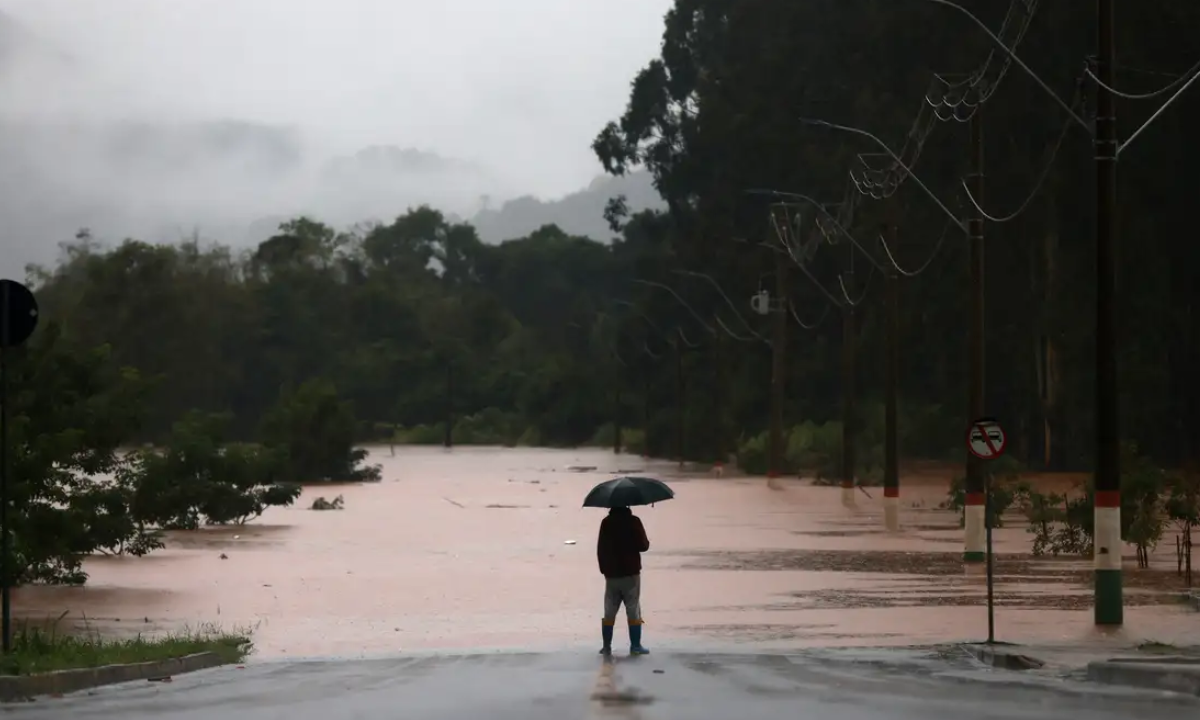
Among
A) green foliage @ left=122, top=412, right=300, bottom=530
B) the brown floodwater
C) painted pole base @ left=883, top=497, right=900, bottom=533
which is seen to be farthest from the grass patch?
painted pole base @ left=883, top=497, right=900, bottom=533

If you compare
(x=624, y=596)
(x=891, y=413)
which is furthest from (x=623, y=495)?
(x=891, y=413)

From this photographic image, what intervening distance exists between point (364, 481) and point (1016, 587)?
59.2 m

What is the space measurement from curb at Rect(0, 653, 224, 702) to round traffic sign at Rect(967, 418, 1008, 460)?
965 cm

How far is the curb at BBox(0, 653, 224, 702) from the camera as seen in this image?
56.9 ft

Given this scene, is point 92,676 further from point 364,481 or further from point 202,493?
point 364,481

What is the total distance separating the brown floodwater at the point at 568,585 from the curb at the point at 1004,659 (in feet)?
7.38

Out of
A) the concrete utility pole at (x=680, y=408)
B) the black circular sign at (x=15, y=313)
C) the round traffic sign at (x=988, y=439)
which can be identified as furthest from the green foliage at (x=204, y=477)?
the concrete utility pole at (x=680, y=408)

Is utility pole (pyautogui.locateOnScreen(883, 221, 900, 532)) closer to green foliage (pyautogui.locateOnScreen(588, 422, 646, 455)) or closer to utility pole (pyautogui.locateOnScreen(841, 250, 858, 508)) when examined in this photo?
utility pole (pyautogui.locateOnScreen(841, 250, 858, 508))

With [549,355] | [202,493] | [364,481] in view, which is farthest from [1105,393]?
[549,355]

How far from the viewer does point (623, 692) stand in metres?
17.7

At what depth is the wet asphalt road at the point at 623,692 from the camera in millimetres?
16047

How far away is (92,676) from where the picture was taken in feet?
60.7

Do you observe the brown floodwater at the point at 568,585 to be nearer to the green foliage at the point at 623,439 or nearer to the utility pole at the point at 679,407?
the utility pole at the point at 679,407

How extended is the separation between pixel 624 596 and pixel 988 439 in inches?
234
